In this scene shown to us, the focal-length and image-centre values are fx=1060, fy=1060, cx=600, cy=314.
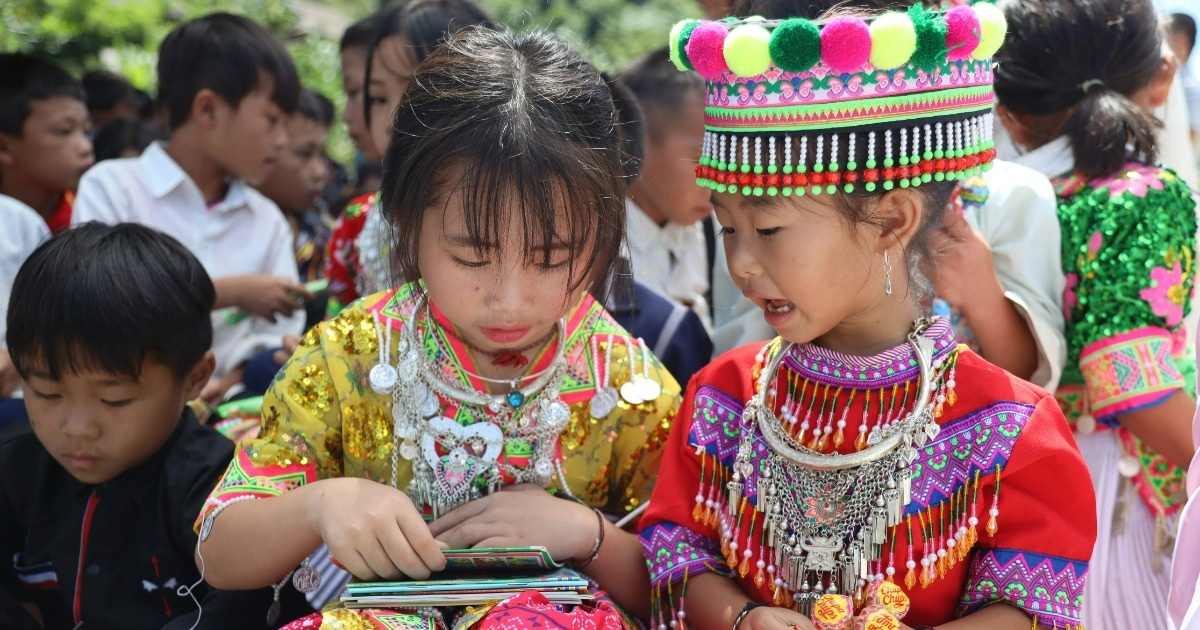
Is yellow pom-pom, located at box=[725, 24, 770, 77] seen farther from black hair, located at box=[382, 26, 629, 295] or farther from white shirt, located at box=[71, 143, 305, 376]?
white shirt, located at box=[71, 143, 305, 376]

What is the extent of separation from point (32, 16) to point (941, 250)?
970 centimetres

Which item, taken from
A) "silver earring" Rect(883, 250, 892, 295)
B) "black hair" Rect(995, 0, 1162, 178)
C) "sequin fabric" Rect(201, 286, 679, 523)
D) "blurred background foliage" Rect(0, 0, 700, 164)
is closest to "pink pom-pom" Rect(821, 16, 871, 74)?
"silver earring" Rect(883, 250, 892, 295)

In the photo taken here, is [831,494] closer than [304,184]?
Yes

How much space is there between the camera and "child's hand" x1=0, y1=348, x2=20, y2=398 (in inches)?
122

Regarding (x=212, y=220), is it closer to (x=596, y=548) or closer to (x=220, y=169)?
(x=220, y=169)

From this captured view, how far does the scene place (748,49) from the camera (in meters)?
1.61

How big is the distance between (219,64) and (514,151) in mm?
2425

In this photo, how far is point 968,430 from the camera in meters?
1.76

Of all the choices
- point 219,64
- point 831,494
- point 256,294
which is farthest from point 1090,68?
point 219,64

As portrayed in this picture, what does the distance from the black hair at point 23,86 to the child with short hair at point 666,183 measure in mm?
2531

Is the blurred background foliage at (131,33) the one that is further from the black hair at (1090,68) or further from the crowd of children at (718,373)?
the crowd of children at (718,373)

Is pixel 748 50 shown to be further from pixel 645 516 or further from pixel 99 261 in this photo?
pixel 99 261

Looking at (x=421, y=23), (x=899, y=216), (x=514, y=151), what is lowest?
(x=899, y=216)

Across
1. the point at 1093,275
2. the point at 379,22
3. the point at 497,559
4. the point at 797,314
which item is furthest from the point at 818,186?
the point at 379,22
